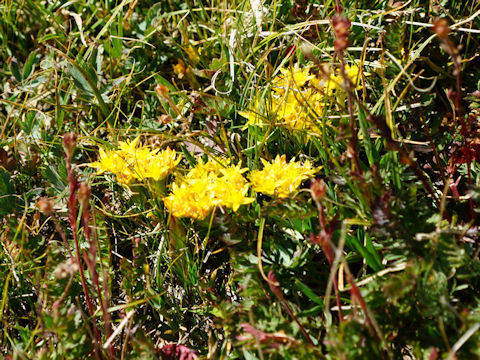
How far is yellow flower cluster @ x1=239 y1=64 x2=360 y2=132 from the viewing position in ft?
6.34

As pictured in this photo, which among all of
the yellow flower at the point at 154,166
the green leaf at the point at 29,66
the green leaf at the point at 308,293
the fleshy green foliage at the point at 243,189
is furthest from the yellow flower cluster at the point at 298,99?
the green leaf at the point at 29,66

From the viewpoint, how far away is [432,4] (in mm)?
2176

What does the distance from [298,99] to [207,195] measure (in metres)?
0.48

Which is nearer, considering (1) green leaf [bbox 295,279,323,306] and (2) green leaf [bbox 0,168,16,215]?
(1) green leaf [bbox 295,279,323,306]

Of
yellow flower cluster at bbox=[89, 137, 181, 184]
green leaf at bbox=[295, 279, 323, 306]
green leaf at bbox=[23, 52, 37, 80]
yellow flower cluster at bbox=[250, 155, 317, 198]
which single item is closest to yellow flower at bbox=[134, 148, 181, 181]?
yellow flower cluster at bbox=[89, 137, 181, 184]

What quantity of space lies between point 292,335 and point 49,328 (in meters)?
0.67

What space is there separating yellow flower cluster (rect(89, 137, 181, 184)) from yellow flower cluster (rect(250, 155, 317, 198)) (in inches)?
11.4

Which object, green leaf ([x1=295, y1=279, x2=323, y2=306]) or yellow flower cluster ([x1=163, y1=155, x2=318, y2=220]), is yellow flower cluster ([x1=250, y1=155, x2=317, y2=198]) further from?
green leaf ([x1=295, y1=279, x2=323, y2=306])

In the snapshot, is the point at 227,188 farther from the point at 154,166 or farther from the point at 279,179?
the point at 154,166

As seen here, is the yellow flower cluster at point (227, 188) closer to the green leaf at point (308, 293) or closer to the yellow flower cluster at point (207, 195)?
the yellow flower cluster at point (207, 195)

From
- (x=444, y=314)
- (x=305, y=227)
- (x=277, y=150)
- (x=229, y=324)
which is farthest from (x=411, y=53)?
(x=229, y=324)

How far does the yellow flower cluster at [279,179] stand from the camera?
68.9 inches

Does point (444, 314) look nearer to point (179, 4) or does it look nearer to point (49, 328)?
point (49, 328)

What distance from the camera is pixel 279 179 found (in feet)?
5.85
